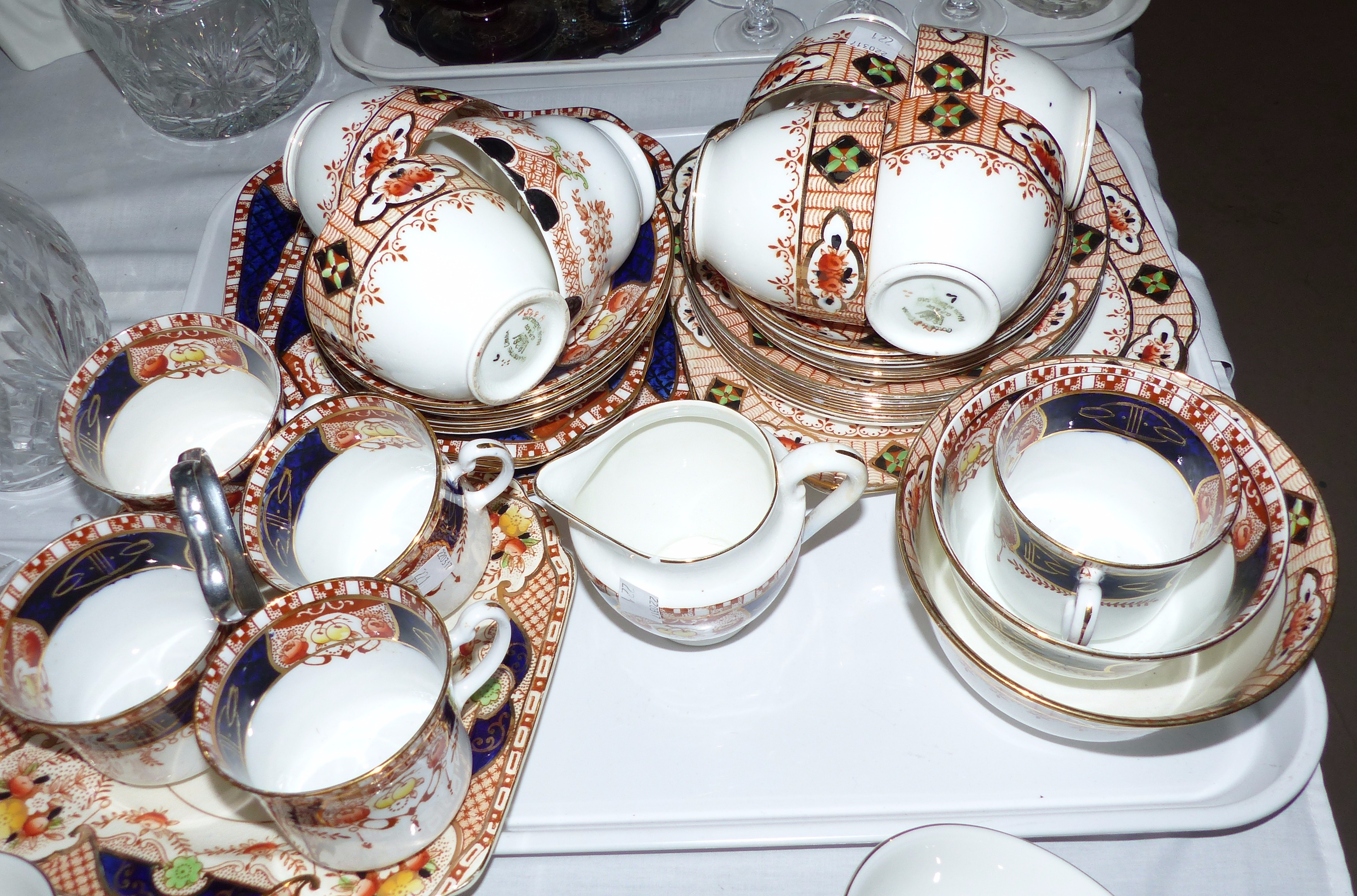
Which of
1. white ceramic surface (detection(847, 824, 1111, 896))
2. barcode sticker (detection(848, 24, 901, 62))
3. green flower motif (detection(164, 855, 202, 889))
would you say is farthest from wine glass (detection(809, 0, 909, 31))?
green flower motif (detection(164, 855, 202, 889))

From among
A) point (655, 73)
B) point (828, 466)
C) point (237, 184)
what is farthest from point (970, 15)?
point (237, 184)

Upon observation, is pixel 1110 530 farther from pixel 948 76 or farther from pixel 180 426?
pixel 180 426

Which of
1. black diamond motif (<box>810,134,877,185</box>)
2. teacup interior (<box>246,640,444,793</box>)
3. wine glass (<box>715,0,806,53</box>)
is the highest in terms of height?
black diamond motif (<box>810,134,877,185</box>)

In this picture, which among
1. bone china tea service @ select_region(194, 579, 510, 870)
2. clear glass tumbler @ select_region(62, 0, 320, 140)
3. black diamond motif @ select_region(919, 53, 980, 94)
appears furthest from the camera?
clear glass tumbler @ select_region(62, 0, 320, 140)

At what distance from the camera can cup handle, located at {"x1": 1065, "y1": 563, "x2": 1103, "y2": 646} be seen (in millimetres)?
480

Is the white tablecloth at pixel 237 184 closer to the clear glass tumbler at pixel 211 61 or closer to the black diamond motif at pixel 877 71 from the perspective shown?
the clear glass tumbler at pixel 211 61

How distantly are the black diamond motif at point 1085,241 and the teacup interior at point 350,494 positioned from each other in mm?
467

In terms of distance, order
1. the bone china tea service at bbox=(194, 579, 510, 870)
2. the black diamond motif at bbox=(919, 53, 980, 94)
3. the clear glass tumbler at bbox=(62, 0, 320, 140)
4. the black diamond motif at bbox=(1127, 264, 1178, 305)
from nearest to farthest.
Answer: the bone china tea service at bbox=(194, 579, 510, 870), the black diamond motif at bbox=(919, 53, 980, 94), the black diamond motif at bbox=(1127, 264, 1178, 305), the clear glass tumbler at bbox=(62, 0, 320, 140)

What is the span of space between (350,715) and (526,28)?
2.47ft

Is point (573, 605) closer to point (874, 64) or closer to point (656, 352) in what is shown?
point (656, 352)

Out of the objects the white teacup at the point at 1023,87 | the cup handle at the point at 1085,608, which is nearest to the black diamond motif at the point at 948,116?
the white teacup at the point at 1023,87

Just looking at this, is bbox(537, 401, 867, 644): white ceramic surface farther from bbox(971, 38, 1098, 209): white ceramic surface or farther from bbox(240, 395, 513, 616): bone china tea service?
bbox(971, 38, 1098, 209): white ceramic surface

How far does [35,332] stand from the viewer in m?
0.81

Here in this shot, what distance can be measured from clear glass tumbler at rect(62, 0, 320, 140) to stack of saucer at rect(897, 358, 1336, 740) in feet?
2.59
